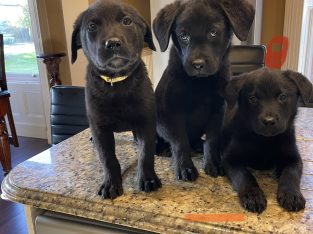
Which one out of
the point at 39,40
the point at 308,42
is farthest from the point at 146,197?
the point at 308,42

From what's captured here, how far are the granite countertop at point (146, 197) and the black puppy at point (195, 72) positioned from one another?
0.08 metres

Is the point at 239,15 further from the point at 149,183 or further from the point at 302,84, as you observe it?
the point at 149,183

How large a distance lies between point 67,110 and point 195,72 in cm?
105

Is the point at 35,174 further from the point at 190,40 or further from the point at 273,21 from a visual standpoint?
the point at 273,21

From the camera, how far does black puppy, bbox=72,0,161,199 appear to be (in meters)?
0.84

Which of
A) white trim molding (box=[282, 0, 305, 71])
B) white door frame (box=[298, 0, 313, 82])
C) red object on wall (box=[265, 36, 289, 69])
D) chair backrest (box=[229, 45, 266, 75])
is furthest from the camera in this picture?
white door frame (box=[298, 0, 313, 82])

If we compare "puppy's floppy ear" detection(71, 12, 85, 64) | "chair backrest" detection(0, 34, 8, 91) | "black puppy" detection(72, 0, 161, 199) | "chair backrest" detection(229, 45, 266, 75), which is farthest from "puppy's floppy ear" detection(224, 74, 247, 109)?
"chair backrest" detection(0, 34, 8, 91)

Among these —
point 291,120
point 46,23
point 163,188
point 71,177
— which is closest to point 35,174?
point 71,177

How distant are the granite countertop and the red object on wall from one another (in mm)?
1357

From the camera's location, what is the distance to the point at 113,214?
2.68ft

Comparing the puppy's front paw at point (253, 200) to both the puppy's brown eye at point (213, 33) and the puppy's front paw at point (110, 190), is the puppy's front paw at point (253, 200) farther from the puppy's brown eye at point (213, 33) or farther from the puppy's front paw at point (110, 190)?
the puppy's brown eye at point (213, 33)

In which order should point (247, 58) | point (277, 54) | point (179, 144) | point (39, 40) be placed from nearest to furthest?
point (179, 144) → point (247, 58) → point (277, 54) → point (39, 40)

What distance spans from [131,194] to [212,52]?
1.44 ft

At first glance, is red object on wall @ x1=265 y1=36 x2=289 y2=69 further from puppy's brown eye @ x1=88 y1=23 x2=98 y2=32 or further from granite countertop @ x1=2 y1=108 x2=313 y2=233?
puppy's brown eye @ x1=88 y1=23 x2=98 y2=32
